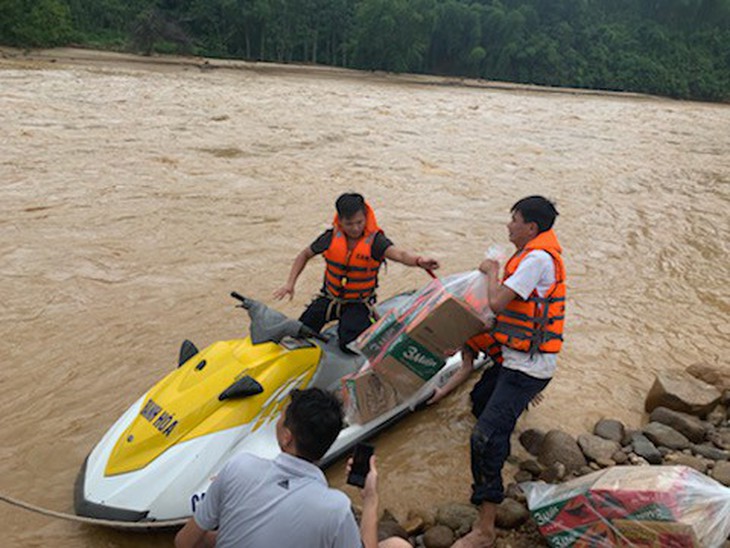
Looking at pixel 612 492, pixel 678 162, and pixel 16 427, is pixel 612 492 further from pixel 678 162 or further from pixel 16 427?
pixel 678 162

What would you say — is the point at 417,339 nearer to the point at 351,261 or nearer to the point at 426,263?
the point at 426,263

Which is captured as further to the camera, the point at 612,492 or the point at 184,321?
the point at 184,321

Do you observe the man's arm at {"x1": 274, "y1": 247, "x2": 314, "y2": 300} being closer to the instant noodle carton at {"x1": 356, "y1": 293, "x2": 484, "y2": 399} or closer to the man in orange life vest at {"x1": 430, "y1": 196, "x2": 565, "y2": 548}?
the instant noodle carton at {"x1": 356, "y1": 293, "x2": 484, "y2": 399}

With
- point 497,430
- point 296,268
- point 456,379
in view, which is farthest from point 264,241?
point 497,430

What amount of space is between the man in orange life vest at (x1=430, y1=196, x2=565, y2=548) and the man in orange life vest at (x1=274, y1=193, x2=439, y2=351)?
3.11ft

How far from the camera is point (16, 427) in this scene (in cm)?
428

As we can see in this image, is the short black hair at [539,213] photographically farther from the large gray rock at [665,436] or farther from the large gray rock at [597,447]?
the large gray rock at [665,436]

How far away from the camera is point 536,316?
126 inches

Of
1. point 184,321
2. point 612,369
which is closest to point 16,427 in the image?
point 184,321

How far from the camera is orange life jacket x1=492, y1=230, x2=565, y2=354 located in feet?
10.5

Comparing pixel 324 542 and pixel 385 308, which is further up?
pixel 324 542

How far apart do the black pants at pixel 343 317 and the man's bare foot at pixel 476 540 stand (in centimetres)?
139

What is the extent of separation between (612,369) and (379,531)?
3.16m

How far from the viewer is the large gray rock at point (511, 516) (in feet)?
11.2
